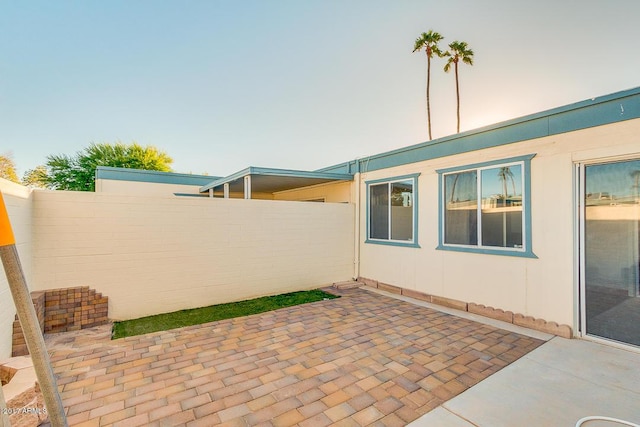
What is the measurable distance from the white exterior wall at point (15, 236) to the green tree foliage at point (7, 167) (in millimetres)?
23371

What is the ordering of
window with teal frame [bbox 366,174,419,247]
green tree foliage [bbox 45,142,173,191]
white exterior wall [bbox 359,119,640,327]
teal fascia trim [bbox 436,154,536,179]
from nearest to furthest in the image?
white exterior wall [bbox 359,119,640,327]
teal fascia trim [bbox 436,154,536,179]
window with teal frame [bbox 366,174,419,247]
green tree foliage [bbox 45,142,173,191]

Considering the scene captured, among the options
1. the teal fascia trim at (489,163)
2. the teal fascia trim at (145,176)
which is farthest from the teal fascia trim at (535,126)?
the teal fascia trim at (145,176)

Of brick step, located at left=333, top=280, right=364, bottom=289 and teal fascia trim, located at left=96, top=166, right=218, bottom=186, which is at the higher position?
teal fascia trim, located at left=96, top=166, right=218, bottom=186

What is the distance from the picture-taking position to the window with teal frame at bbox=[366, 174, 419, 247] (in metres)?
6.47

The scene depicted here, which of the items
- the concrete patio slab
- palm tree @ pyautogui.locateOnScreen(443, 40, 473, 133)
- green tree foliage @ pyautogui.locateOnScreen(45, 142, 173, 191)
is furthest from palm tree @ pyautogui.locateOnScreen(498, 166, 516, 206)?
green tree foliage @ pyautogui.locateOnScreen(45, 142, 173, 191)

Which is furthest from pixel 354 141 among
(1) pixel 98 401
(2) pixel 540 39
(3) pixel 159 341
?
(1) pixel 98 401

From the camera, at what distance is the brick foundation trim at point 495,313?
4.25m

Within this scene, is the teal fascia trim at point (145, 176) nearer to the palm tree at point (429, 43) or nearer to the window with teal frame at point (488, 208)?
the window with teal frame at point (488, 208)

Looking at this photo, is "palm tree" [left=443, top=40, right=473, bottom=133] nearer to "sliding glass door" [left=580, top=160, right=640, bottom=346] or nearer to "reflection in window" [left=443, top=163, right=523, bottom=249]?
"reflection in window" [left=443, top=163, right=523, bottom=249]

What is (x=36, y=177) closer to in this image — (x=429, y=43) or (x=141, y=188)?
(x=141, y=188)

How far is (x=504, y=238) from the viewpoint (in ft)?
16.3

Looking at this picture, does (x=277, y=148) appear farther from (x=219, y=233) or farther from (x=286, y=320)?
(x=286, y=320)

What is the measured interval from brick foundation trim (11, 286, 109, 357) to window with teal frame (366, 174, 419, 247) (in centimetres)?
560

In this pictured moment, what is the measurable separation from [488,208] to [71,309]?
6.88 meters
